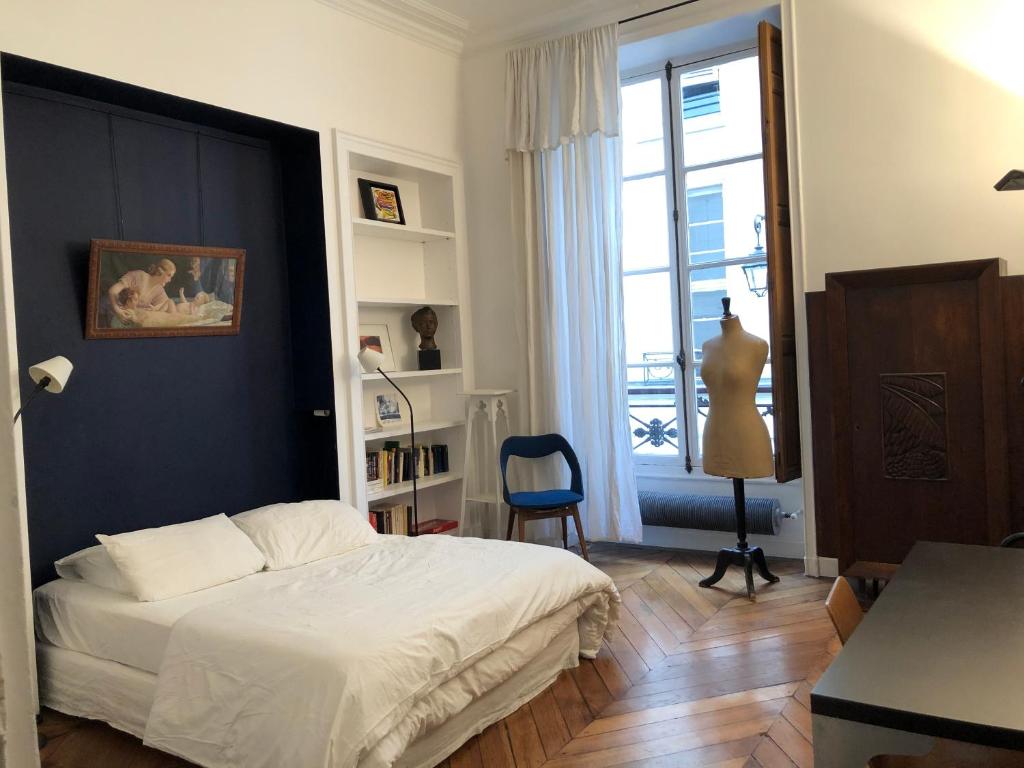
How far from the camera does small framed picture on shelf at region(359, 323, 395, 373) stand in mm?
4727

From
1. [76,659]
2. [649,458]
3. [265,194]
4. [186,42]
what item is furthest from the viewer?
[649,458]

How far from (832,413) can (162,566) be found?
9.57 feet

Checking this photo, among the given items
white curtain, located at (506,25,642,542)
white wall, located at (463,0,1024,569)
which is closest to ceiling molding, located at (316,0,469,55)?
white curtain, located at (506,25,642,542)

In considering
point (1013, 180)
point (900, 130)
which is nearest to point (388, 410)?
point (900, 130)

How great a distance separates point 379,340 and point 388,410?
0.42 meters

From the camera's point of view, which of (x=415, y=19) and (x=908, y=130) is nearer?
→ (x=908, y=130)

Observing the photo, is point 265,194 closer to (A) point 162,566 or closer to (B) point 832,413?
(A) point 162,566

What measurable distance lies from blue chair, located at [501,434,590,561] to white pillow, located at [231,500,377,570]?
96cm

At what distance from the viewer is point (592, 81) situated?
4.64 meters

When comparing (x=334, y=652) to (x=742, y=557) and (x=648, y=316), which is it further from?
(x=648, y=316)

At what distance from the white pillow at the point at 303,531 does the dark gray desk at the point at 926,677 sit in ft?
7.98

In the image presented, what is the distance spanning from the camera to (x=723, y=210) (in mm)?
4816

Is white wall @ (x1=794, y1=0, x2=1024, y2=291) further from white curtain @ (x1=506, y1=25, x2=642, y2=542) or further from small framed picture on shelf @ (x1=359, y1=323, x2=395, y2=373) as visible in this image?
small framed picture on shelf @ (x1=359, y1=323, x2=395, y2=373)

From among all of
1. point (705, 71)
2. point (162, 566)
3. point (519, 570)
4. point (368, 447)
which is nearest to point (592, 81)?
point (705, 71)
